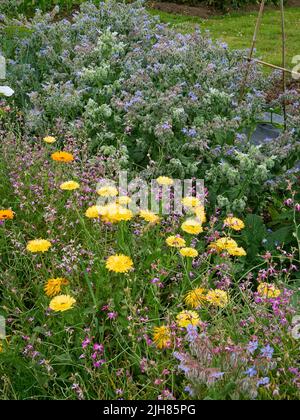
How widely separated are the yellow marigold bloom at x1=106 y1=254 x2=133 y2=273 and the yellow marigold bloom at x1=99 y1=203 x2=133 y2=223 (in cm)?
21

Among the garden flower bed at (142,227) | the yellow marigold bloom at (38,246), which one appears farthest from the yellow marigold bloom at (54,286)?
the yellow marigold bloom at (38,246)

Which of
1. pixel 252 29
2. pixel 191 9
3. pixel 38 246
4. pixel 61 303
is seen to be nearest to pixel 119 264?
pixel 61 303

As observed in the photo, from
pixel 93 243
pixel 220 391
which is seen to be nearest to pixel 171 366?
pixel 220 391

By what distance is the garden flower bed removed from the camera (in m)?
2.29

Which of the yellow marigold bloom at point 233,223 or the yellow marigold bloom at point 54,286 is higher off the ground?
the yellow marigold bloom at point 233,223

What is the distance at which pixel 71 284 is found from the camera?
268 centimetres

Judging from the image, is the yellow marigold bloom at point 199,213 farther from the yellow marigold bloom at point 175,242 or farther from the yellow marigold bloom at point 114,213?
the yellow marigold bloom at point 114,213

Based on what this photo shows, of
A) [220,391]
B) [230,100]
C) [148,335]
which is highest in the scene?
[230,100]

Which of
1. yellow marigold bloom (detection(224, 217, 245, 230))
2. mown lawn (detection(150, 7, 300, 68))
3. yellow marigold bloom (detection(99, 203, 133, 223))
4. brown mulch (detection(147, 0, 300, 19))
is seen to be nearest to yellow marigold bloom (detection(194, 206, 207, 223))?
yellow marigold bloom (detection(224, 217, 245, 230))

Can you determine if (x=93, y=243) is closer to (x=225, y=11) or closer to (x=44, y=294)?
(x=44, y=294)

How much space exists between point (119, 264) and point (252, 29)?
340 inches

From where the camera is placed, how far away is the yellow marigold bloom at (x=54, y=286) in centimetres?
255
